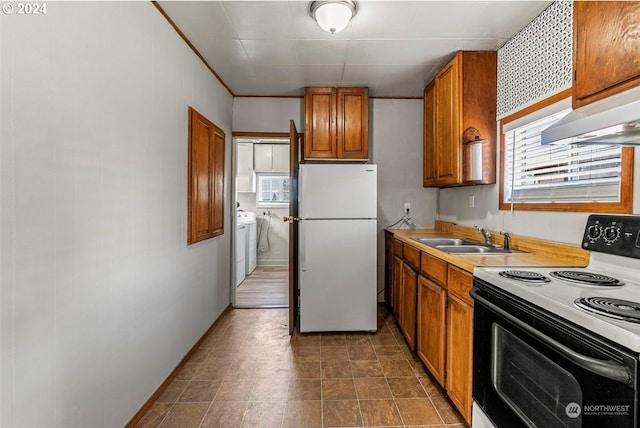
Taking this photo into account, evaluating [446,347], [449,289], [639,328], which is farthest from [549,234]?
[639,328]

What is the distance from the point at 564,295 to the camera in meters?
1.01

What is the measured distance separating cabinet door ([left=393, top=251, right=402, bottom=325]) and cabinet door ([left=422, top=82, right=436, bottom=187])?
879mm

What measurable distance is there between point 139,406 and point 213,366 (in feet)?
2.01

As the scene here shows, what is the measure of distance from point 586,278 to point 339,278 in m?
1.87

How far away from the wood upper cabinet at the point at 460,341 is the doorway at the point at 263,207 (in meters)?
3.13

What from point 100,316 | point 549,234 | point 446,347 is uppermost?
point 549,234

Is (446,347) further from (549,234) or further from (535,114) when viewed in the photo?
(535,114)

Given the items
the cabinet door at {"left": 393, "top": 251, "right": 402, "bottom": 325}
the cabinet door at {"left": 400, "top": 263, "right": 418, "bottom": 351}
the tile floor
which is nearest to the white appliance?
the tile floor

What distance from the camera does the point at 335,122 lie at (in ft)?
10.6

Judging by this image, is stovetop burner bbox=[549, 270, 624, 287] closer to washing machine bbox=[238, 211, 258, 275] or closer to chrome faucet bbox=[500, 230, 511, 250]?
chrome faucet bbox=[500, 230, 511, 250]

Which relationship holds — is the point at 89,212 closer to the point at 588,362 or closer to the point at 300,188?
the point at 300,188

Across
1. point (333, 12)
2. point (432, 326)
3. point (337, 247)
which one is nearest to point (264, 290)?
point (337, 247)

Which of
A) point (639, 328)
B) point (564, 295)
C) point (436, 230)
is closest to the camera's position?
point (639, 328)

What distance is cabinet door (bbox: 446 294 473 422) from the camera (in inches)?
61.4
